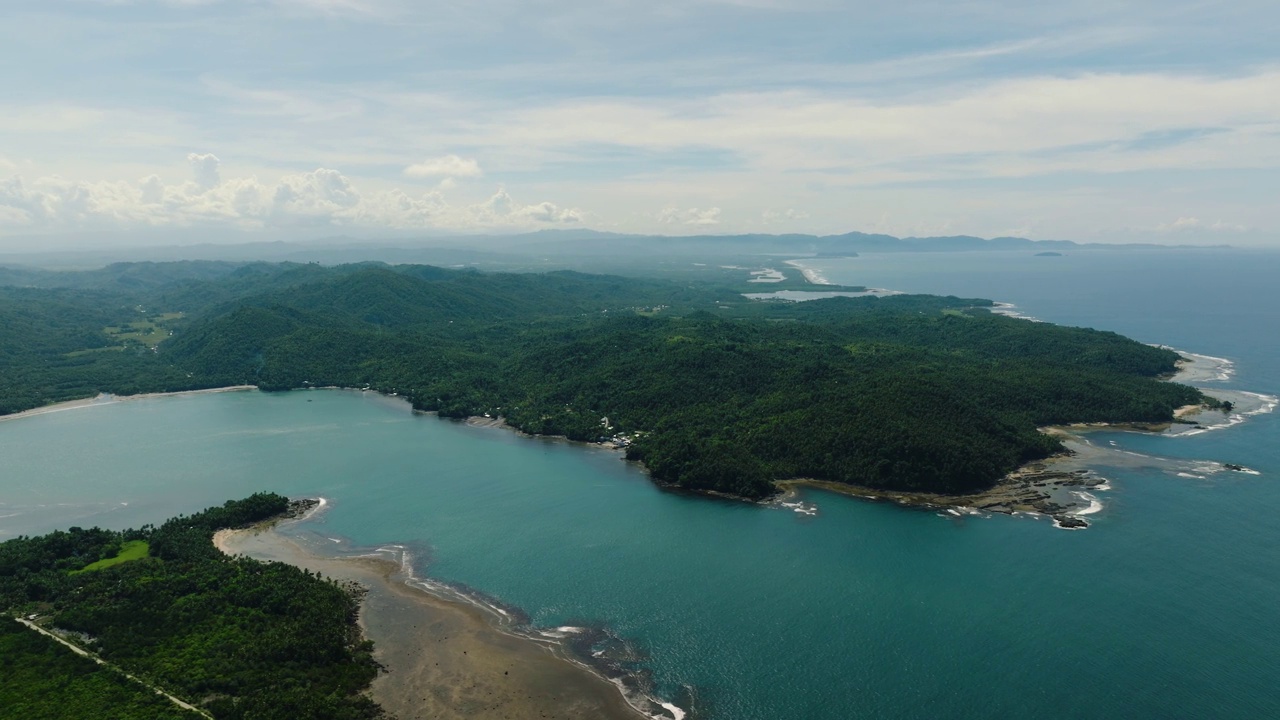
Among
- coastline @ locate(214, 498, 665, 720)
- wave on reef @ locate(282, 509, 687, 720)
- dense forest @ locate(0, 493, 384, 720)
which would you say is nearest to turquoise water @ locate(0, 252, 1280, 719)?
wave on reef @ locate(282, 509, 687, 720)

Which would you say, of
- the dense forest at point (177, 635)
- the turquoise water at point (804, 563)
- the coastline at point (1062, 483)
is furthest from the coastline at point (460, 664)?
the coastline at point (1062, 483)

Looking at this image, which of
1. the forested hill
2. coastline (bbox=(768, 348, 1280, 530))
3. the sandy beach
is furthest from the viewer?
the forested hill

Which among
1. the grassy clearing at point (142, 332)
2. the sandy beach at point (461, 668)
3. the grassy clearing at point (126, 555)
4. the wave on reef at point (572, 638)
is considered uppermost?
the grassy clearing at point (142, 332)

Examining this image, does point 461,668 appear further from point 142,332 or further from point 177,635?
point 142,332

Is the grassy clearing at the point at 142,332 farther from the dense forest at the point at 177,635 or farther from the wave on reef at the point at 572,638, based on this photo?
the wave on reef at the point at 572,638

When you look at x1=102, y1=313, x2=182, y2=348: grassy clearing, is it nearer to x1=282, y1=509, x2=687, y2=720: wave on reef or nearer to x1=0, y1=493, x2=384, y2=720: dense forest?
x1=0, y1=493, x2=384, y2=720: dense forest

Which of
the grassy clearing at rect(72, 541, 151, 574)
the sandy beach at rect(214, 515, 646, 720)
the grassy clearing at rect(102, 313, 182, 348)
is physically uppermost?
the grassy clearing at rect(102, 313, 182, 348)
